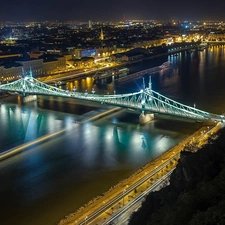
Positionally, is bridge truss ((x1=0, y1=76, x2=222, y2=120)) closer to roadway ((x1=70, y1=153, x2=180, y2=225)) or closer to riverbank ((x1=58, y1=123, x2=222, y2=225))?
riverbank ((x1=58, y1=123, x2=222, y2=225))

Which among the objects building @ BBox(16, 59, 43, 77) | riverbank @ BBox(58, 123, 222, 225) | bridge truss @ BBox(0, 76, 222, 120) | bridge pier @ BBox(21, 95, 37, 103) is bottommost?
riverbank @ BBox(58, 123, 222, 225)

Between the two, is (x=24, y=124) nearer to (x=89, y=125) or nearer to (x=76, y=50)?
(x=89, y=125)

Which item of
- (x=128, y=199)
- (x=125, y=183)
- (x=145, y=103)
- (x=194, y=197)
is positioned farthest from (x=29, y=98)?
(x=194, y=197)

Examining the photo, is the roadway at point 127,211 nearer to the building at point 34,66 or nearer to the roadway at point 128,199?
the roadway at point 128,199

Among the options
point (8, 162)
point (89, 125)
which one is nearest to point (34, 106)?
point (89, 125)

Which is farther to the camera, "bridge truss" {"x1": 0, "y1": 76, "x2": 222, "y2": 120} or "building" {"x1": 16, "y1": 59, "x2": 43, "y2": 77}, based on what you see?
"building" {"x1": 16, "y1": 59, "x2": 43, "y2": 77}

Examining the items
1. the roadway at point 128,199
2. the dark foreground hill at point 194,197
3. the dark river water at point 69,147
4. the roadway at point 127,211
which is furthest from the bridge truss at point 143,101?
the dark foreground hill at point 194,197

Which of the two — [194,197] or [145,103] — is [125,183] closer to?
[194,197]

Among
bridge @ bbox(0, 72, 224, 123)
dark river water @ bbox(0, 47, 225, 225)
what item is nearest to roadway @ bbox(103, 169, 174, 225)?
dark river water @ bbox(0, 47, 225, 225)
